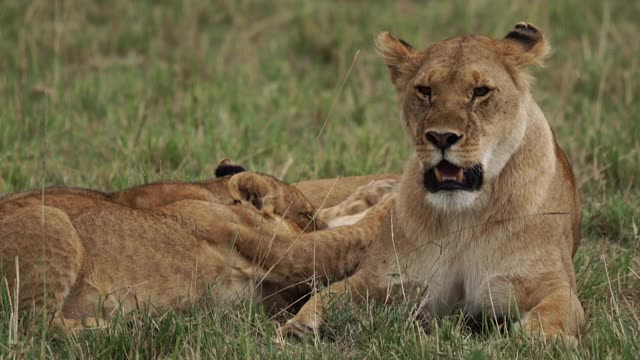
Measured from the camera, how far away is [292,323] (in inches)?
185

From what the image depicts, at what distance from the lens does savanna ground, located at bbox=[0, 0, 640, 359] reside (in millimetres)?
4395

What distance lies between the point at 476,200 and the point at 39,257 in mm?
1507

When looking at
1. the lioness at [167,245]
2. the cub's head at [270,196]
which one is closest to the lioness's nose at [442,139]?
the lioness at [167,245]

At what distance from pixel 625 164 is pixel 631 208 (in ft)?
2.12

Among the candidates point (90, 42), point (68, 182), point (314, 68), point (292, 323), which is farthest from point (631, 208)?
point (90, 42)

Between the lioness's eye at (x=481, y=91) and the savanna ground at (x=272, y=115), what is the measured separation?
30.3 inches

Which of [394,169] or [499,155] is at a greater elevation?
[499,155]

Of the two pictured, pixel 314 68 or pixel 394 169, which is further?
pixel 314 68

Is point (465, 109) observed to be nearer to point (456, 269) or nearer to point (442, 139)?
point (442, 139)

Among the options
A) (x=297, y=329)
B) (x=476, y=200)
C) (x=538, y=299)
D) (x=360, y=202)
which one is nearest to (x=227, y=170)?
(x=360, y=202)

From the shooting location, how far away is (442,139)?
14.5 feet

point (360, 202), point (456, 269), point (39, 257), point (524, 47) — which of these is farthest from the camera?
point (360, 202)

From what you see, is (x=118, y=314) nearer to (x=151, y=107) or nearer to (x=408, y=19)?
(x=151, y=107)

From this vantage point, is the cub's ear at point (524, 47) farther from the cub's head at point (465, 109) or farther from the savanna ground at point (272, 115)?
the savanna ground at point (272, 115)
